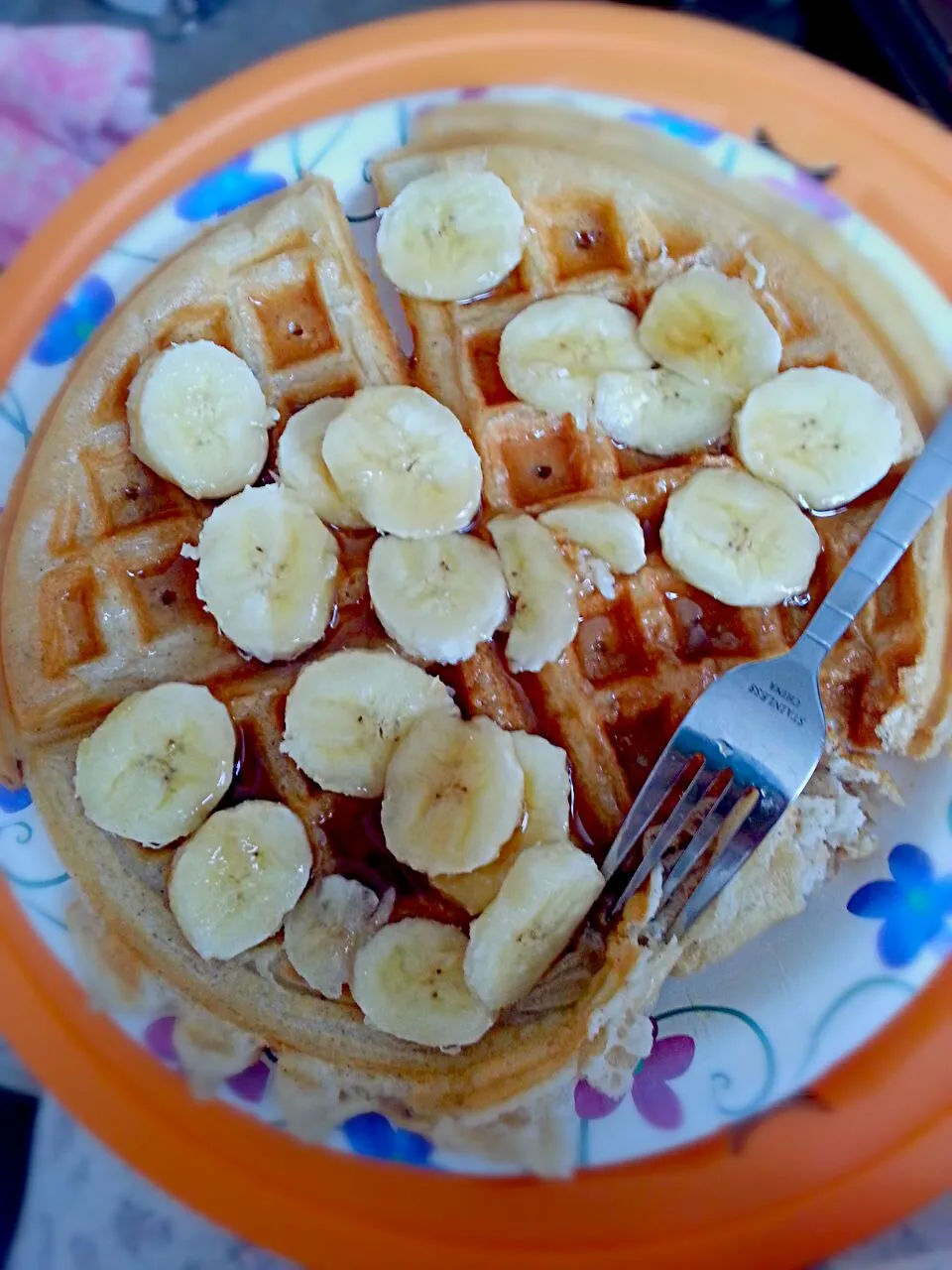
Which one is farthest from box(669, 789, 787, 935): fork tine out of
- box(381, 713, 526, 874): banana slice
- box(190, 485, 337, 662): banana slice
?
box(190, 485, 337, 662): banana slice

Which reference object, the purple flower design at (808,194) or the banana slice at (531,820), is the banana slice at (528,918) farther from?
the purple flower design at (808,194)

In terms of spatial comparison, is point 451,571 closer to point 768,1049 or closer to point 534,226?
point 534,226

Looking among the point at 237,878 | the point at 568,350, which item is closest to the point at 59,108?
the point at 568,350

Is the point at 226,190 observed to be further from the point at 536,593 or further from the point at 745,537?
the point at 745,537

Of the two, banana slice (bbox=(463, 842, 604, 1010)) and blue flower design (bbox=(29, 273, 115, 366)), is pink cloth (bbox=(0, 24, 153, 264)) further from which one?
banana slice (bbox=(463, 842, 604, 1010))

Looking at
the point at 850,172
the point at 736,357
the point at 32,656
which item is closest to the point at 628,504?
the point at 736,357

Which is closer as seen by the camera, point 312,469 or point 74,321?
point 312,469
